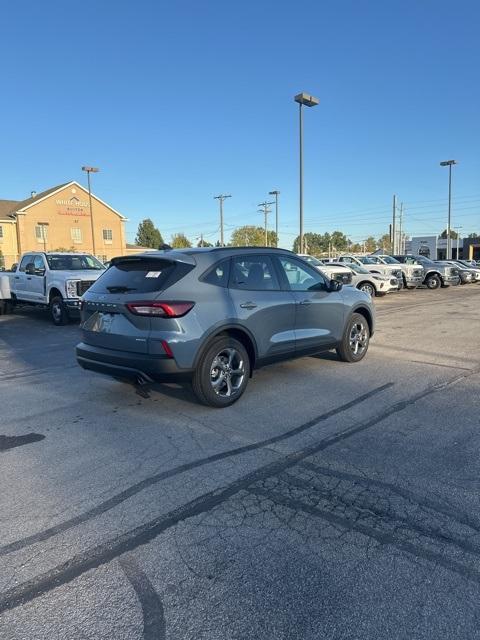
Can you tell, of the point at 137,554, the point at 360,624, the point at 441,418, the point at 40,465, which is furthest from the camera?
the point at 441,418

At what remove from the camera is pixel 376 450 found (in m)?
4.14

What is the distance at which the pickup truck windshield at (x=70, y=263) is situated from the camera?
1343 cm

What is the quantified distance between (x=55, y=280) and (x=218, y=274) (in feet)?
28.1

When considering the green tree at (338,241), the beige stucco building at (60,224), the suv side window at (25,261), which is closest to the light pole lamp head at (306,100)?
the suv side window at (25,261)

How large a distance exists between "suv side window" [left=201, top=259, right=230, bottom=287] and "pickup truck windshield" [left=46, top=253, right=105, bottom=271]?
9145 mm

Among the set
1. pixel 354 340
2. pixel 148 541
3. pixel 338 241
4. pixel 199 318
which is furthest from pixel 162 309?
pixel 338 241

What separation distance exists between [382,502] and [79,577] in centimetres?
196

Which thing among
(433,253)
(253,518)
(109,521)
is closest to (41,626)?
(109,521)

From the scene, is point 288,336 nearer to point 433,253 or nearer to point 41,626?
point 41,626

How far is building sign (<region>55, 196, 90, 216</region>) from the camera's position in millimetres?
57250

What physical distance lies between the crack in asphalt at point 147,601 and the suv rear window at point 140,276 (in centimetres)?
283

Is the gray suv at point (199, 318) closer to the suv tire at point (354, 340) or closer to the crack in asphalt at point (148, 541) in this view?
the suv tire at point (354, 340)

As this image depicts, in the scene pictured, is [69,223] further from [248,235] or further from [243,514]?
[243,514]

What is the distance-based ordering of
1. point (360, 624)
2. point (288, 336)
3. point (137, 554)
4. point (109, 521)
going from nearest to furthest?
1. point (360, 624)
2. point (137, 554)
3. point (109, 521)
4. point (288, 336)
